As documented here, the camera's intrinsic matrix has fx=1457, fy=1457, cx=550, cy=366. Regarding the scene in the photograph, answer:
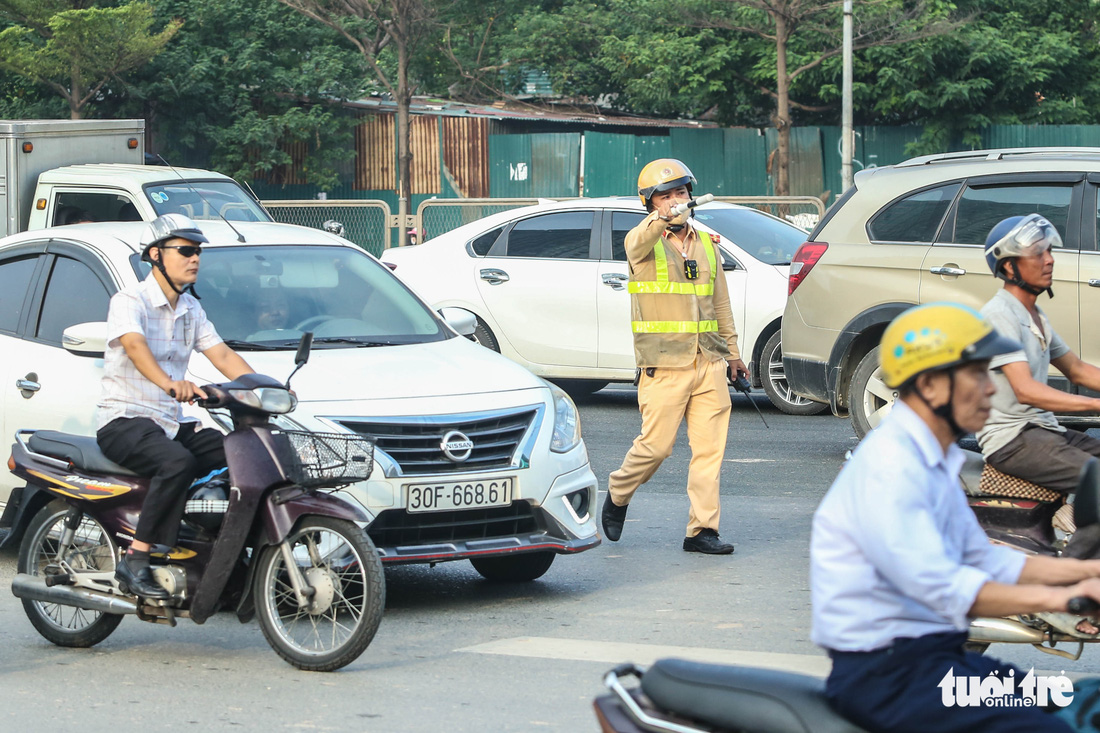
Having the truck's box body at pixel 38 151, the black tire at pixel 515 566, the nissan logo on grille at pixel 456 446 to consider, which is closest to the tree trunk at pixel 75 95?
the truck's box body at pixel 38 151

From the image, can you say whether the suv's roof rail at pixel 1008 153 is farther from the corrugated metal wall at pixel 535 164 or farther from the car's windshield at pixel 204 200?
the corrugated metal wall at pixel 535 164

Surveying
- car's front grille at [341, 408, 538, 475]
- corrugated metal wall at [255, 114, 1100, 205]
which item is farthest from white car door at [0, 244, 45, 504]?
corrugated metal wall at [255, 114, 1100, 205]

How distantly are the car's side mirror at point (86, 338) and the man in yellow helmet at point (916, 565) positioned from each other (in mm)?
3721

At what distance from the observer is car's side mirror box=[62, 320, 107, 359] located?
5.98m

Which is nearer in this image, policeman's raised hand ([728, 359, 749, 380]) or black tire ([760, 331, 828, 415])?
policeman's raised hand ([728, 359, 749, 380])

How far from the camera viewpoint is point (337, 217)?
64.4ft

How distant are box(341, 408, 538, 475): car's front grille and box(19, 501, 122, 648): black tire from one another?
1.09 meters

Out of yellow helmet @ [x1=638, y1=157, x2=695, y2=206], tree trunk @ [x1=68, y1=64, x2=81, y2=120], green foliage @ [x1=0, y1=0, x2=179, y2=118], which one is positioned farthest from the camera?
tree trunk @ [x1=68, y1=64, x2=81, y2=120]

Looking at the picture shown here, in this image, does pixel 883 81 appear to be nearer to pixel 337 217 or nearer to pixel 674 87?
pixel 674 87

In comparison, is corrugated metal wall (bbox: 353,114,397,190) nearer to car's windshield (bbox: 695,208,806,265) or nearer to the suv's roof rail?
car's windshield (bbox: 695,208,806,265)

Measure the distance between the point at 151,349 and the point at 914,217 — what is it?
535 centimetres

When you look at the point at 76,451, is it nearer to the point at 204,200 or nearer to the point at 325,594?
the point at 325,594

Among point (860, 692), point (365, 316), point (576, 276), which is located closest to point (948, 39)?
point (576, 276)

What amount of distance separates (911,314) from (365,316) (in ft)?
14.9
